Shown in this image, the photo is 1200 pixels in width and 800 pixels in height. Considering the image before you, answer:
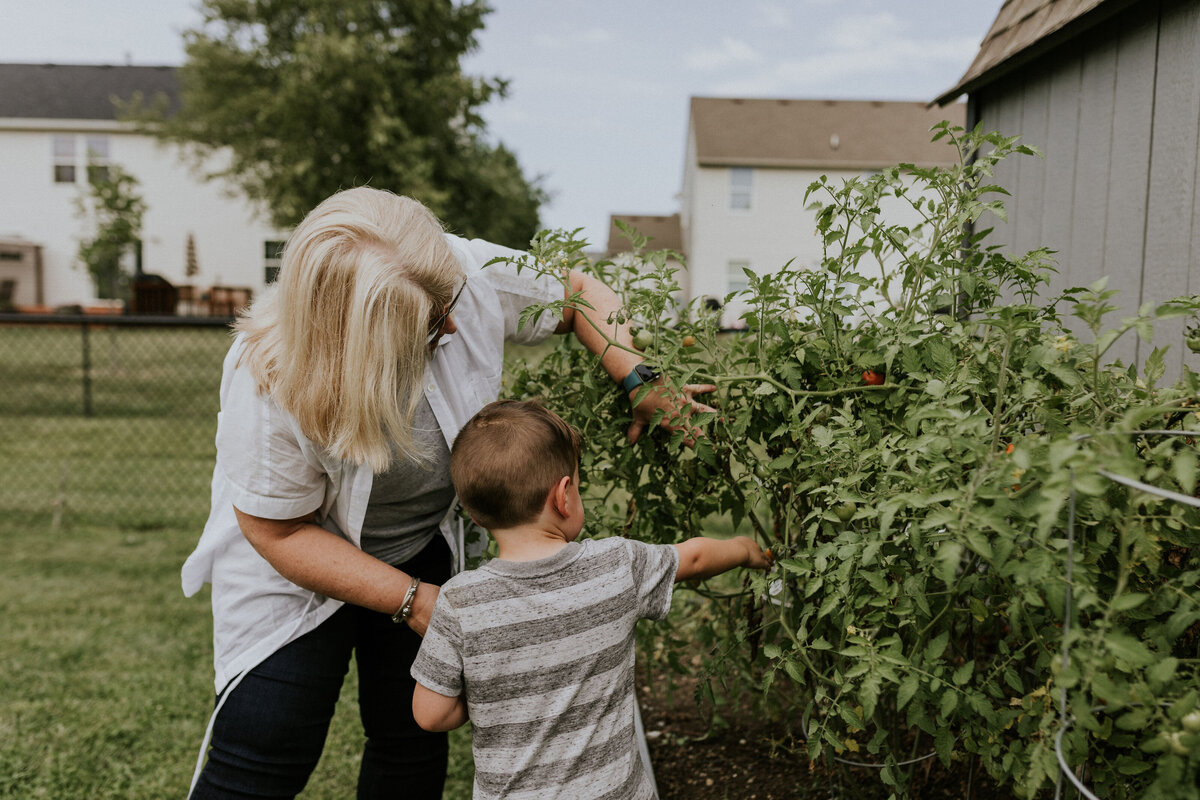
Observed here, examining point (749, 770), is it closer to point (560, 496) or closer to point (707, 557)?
point (707, 557)

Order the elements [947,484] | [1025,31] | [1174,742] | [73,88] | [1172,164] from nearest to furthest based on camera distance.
→ [1174,742]
[947,484]
[1172,164]
[1025,31]
[73,88]

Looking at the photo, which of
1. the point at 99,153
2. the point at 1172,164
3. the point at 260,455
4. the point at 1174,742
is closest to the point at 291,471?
the point at 260,455

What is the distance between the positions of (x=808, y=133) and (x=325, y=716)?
24.8 meters

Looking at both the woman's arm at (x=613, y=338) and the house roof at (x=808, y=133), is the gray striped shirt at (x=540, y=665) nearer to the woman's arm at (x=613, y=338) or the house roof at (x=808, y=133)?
the woman's arm at (x=613, y=338)

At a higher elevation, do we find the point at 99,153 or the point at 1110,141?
the point at 99,153

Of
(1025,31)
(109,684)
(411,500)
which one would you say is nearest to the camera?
(411,500)

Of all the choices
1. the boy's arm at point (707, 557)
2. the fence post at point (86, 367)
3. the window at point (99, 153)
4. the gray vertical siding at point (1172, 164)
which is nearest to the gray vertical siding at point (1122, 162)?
the gray vertical siding at point (1172, 164)

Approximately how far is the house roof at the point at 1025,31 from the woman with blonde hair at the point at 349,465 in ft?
6.24

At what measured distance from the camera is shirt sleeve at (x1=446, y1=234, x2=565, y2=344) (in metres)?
2.06

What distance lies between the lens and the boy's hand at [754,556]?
1871 millimetres

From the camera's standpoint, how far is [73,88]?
29703 millimetres

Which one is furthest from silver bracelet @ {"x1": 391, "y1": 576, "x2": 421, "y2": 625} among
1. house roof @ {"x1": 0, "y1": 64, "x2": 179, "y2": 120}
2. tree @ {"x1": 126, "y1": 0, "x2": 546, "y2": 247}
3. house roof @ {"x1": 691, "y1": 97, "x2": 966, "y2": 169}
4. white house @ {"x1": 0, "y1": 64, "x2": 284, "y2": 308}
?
house roof @ {"x1": 0, "y1": 64, "x2": 179, "y2": 120}

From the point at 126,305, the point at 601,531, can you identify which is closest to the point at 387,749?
the point at 601,531

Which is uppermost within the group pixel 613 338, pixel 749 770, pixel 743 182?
pixel 743 182
